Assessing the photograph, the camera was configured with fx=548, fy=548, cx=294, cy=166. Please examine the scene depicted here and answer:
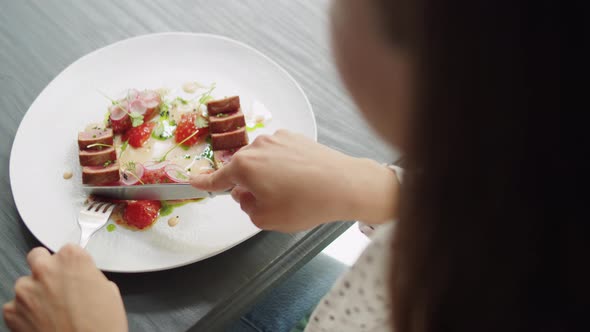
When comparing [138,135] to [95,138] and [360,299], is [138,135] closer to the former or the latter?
[95,138]

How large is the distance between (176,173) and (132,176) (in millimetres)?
87

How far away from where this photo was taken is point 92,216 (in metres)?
0.91

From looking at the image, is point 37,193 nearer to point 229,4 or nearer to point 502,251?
point 229,4

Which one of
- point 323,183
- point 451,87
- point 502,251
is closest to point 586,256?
point 502,251

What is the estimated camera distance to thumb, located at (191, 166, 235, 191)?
0.85m

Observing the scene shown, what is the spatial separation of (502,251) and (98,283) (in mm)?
586

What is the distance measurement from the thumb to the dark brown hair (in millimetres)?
430

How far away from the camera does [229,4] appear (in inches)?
49.5

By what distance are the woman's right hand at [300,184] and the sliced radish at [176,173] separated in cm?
12

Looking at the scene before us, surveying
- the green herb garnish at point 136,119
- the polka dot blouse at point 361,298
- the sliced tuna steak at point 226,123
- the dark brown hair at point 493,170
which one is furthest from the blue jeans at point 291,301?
the dark brown hair at point 493,170

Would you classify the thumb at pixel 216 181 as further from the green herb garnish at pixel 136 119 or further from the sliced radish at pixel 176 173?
the green herb garnish at pixel 136 119

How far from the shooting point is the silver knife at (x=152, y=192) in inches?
36.0

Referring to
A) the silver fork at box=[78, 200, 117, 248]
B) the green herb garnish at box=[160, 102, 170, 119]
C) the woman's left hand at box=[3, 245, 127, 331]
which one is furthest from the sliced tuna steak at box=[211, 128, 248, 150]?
the woman's left hand at box=[3, 245, 127, 331]

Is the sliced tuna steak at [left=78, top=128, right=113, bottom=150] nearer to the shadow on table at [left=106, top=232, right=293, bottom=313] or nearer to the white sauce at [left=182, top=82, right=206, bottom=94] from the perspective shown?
the white sauce at [left=182, top=82, right=206, bottom=94]
